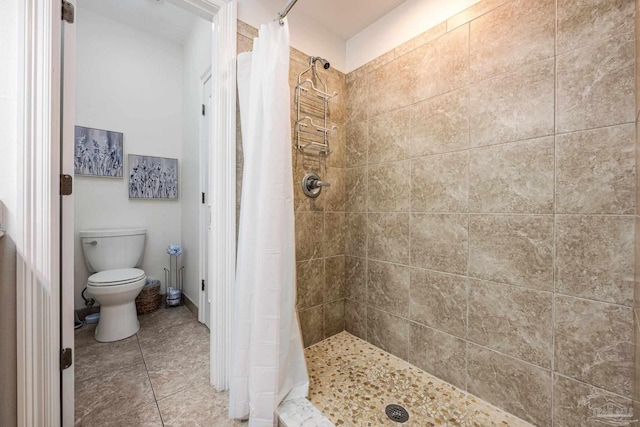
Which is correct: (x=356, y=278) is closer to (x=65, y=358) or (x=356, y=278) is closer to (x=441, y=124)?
(x=441, y=124)

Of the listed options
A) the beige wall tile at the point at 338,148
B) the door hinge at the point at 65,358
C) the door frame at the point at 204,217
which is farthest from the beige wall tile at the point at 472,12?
the door hinge at the point at 65,358

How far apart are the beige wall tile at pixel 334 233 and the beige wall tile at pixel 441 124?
0.66 metres

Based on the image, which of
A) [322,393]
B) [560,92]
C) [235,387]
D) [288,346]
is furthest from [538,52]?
[235,387]

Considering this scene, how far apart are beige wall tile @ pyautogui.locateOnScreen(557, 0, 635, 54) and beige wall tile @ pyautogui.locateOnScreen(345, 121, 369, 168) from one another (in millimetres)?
981

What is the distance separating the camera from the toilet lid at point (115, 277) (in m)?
1.75

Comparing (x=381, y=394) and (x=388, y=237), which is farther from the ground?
(x=388, y=237)

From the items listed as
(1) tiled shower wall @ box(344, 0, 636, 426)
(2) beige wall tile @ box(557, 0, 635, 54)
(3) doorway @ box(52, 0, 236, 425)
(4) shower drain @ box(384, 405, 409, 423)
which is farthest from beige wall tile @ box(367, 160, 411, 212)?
(4) shower drain @ box(384, 405, 409, 423)

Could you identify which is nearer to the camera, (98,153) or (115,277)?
(115,277)

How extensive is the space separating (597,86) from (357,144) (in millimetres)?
1136

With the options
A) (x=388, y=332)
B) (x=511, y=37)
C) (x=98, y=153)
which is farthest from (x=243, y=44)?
(x=388, y=332)

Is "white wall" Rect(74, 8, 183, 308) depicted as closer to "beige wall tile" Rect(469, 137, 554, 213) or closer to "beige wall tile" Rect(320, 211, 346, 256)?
"beige wall tile" Rect(320, 211, 346, 256)

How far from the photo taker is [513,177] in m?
1.11

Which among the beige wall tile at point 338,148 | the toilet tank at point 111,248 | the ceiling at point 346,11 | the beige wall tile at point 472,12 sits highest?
the ceiling at point 346,11

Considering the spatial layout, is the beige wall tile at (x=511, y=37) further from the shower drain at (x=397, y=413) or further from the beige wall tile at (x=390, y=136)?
the shower drain at (x=397, y=413)
